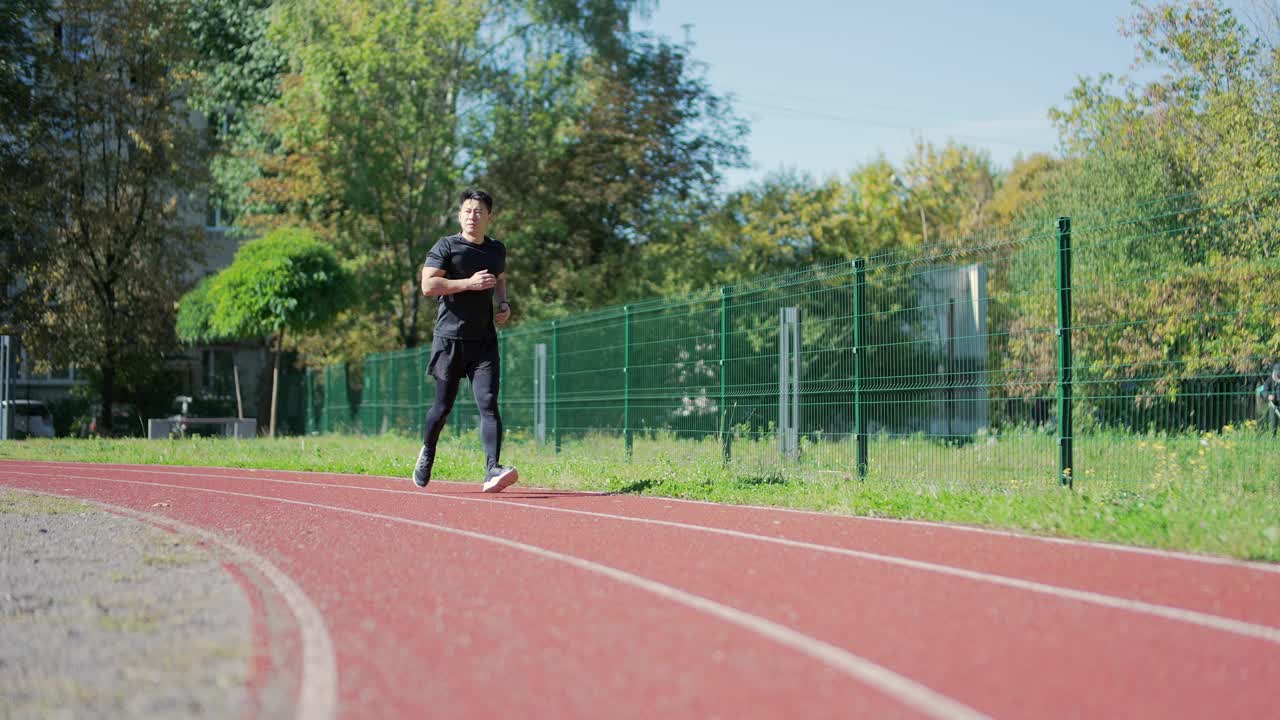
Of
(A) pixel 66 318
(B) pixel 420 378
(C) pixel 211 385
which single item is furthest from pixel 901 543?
(C) pixel 211 385

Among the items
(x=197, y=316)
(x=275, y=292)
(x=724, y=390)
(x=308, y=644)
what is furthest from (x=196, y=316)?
(x=308, y=644)

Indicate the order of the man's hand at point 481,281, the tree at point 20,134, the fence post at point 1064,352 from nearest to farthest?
the fence post at point 1064,352, the man's hand at point 481,281, the tree at point 20,134

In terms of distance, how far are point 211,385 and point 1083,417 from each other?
35.7 meters

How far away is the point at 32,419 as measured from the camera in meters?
33.5

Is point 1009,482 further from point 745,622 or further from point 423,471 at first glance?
point 745,622

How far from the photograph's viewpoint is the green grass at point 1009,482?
695cm

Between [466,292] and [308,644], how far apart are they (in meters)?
5.67

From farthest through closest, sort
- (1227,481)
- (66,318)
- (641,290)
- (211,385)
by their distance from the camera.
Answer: (211,385) → (641,290) → (66,318) → (1227,481)

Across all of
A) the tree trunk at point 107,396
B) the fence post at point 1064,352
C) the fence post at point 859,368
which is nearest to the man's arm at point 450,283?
the fence post at point 859,368

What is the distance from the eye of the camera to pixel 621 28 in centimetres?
3800

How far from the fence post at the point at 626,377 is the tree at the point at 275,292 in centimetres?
1242

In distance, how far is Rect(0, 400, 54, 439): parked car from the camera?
1259 inches

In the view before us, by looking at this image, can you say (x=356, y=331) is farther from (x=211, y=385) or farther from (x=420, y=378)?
(x=420, y=378)

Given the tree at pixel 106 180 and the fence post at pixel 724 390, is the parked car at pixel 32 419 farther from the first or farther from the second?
the fence post at pixel 724 390
